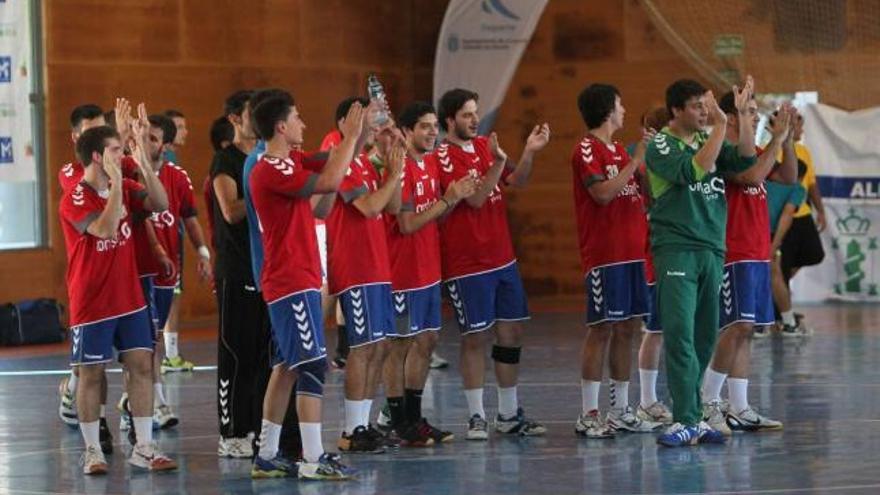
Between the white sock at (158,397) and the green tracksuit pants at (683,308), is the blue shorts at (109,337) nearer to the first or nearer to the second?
the white sock at (158,397)

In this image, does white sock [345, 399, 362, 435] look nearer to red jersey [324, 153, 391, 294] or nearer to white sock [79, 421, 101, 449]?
red jersey [324, 153, 391, 294]

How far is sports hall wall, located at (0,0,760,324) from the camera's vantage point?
17.4 metres

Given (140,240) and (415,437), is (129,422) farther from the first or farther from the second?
(415,437)

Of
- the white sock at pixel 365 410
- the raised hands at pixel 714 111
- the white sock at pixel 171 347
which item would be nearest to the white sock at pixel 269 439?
the white sock at pixel 365 410

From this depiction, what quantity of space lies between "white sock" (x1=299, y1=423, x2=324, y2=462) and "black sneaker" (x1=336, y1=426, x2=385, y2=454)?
0.88 metres

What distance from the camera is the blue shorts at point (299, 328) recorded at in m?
8.54

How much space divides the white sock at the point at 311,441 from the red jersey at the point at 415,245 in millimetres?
1552

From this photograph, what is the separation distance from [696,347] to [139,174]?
131 inches

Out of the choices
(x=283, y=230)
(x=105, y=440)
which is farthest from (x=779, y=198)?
(x=283, y=230)

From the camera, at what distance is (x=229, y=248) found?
952cm

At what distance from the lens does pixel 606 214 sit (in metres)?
10.2

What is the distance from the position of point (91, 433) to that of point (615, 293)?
3055 millimetres

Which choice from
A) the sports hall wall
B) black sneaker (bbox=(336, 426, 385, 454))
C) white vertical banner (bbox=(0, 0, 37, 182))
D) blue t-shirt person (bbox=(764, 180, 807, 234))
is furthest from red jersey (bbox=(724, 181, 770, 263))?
white vertical banner (bbox=(0, 0, 37, 182))

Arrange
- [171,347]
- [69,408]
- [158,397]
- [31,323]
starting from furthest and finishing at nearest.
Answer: [31,323] → [171,347] → [158,397] → [69,408]
